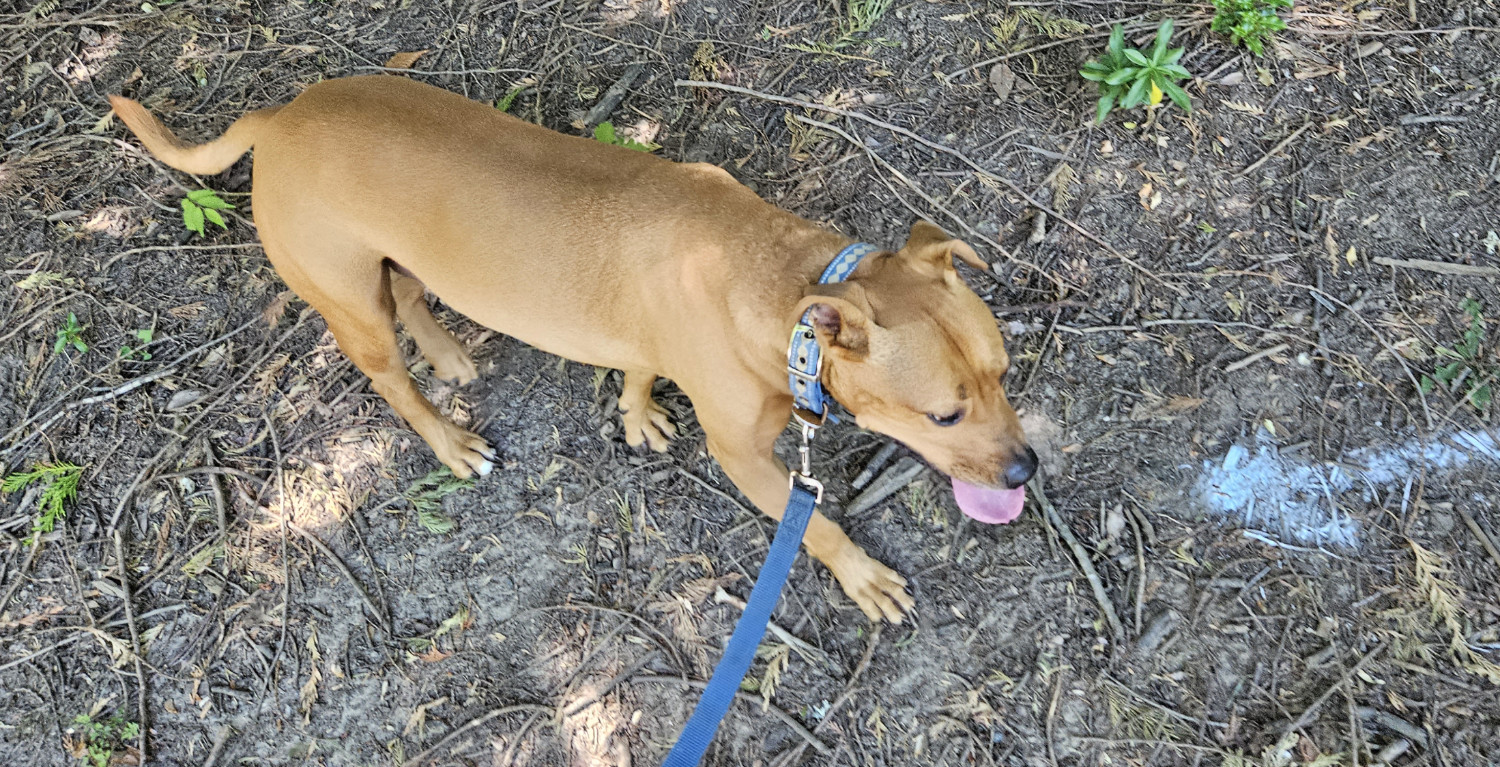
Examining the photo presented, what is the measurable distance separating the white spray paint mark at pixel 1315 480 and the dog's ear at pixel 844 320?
2.19 m

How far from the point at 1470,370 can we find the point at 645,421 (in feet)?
13.0

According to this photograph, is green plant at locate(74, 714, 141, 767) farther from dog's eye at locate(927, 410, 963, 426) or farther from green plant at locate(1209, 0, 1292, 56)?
green plant at locate(1209, 0, 1292, 56)

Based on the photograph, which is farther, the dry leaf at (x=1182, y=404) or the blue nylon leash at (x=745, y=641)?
the dry leaf at (x=1182, y=404)

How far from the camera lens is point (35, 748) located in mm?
3955

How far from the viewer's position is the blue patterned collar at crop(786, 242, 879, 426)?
110 inches

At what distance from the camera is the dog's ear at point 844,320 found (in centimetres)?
270

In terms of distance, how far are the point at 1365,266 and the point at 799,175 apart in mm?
2902

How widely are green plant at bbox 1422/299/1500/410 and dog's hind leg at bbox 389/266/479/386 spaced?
4722 millimetres

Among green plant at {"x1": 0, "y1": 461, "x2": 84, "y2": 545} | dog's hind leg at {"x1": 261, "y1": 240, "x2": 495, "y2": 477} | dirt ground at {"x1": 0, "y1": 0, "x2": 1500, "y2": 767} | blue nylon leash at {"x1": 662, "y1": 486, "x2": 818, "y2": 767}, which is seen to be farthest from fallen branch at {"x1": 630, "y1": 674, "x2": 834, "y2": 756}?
green plant at {"x1": 0, "y1": 461, "x2": 84, "y2": 545}

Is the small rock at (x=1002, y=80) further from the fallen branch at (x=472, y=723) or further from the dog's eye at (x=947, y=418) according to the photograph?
the fallen branch at (x=472, y=723)

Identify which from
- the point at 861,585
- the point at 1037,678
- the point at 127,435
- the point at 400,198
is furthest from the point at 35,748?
the point at 1037,678

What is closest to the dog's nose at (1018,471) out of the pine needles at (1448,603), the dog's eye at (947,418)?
the dog's eye at (947,418)

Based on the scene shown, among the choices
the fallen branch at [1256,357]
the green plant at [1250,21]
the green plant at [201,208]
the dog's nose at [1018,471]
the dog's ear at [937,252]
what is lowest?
the fallen branch at [1256,357]

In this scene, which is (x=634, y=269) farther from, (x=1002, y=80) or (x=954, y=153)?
(x=1002, y=80)
